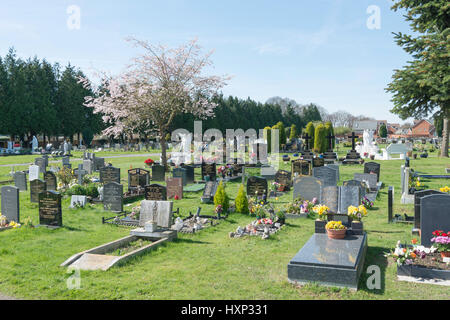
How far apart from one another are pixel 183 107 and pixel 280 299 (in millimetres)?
23767

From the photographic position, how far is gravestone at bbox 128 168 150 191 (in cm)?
1938

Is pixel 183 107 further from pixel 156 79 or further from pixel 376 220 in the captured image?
pixel 376 220

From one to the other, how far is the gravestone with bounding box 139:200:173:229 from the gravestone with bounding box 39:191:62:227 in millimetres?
2975

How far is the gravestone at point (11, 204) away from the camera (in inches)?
503

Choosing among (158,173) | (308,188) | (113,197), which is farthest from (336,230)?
(158,173)

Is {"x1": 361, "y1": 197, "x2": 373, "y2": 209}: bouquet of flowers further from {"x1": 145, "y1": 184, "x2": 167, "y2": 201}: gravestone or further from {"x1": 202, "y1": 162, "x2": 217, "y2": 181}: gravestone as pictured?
{"x1": 202, "y1": 162, "x2": 217, "y2": 181}: gravestone

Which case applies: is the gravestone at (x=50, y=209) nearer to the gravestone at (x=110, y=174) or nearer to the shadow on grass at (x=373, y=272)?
the gravestone at (x=110, y=174)

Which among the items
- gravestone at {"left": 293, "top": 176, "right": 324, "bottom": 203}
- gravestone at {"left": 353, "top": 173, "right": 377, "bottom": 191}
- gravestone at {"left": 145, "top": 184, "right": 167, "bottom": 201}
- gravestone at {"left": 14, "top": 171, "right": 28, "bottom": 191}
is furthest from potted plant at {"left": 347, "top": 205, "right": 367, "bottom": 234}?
gravestone at {"left": 14, "top": 171, "right": 28, "bottom": 191}

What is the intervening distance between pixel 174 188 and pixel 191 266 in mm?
9201

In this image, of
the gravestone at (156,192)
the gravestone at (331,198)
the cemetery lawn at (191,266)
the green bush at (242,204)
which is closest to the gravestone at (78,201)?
the cemetery lawn at (191,266)

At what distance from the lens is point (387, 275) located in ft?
26.3

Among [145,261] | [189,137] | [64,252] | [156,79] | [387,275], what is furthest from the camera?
[189,137]
